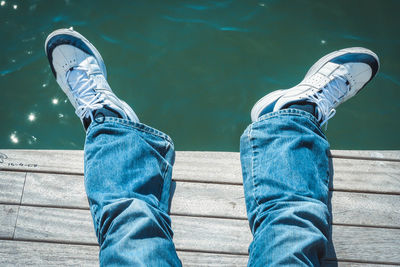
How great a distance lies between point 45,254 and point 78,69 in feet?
3.21

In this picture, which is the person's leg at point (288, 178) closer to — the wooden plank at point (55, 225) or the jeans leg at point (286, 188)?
the jeans leg at point (286, 188)

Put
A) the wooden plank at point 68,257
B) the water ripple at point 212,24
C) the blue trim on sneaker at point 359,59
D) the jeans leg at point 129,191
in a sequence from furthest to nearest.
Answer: the water ripple at point 212,24 → the blue trim on sneaker at point 359,59 → the wooden plank at point 68,257 → the jeans leg at point 129,191

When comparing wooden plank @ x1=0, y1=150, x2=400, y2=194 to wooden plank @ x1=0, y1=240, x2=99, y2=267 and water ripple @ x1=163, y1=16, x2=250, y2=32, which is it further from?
water ripple @ x1=163, y1=16, x2=250, y2=32

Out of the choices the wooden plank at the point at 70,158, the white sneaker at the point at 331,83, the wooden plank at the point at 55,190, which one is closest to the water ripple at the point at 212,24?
the white sneaker at the point at 331,83

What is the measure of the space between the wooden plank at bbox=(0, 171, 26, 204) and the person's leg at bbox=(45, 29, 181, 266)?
423 millimetres

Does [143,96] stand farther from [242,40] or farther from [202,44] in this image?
[242,40]

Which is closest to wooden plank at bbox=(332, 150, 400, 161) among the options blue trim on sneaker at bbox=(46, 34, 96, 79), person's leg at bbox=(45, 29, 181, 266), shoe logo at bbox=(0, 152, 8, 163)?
person's leg at bbox=(45, 29, 181, 266)

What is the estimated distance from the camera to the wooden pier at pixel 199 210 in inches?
59.2

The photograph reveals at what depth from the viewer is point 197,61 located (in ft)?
7.71

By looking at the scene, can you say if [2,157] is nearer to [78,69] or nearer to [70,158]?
[70,158]

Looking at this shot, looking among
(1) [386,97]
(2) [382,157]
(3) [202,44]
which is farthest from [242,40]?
(2) [382,157]

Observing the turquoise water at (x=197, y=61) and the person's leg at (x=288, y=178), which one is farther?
the turquoise water at (x=197, y=61)

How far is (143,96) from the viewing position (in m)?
2.28

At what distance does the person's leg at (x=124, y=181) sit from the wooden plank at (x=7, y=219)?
0.46m
